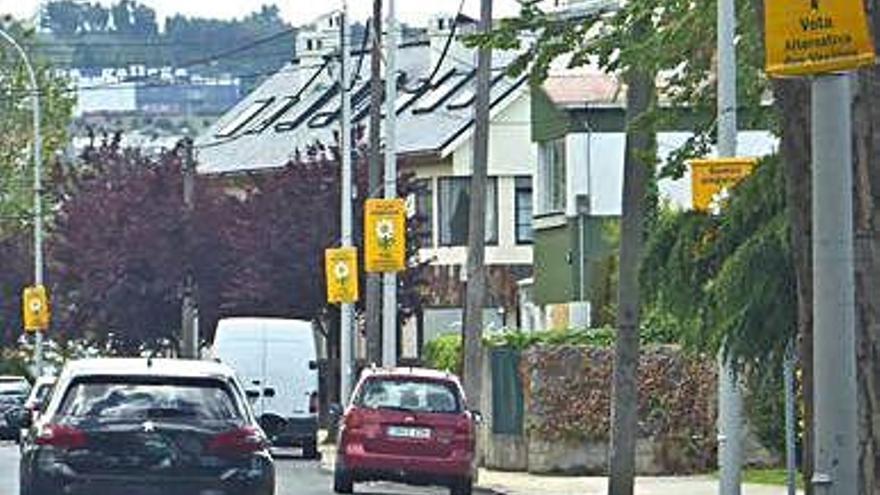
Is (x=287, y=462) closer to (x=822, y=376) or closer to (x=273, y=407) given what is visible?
(x=273, y=407)

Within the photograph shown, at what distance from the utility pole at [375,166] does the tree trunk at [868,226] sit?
3219cm

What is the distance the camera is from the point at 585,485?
111 feet

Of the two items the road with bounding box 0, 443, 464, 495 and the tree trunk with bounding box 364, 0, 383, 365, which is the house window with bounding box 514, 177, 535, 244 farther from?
the road with bounding box 0, 443, 464, 495

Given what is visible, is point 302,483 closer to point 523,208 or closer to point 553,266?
point 553,266

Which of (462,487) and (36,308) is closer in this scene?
(462,487)

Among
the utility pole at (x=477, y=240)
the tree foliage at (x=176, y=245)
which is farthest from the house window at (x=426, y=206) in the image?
the utility pole at (x=477, y=240)

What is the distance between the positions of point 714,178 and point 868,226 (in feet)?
33.0

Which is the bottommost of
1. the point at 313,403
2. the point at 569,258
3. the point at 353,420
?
the point at 313,403

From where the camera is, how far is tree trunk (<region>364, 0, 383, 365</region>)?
145 ft

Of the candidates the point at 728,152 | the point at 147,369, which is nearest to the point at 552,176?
the point at 728,152

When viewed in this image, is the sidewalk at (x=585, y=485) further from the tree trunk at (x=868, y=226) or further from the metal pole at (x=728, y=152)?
the tree trunk at (x=868, y=226)

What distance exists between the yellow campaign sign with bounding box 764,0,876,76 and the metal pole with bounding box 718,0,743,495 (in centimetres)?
1009

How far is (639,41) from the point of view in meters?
22.7

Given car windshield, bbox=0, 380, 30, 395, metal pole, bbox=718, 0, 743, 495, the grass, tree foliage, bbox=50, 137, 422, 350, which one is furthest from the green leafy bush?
metal pole, bbox=718, 0, 743, 495
